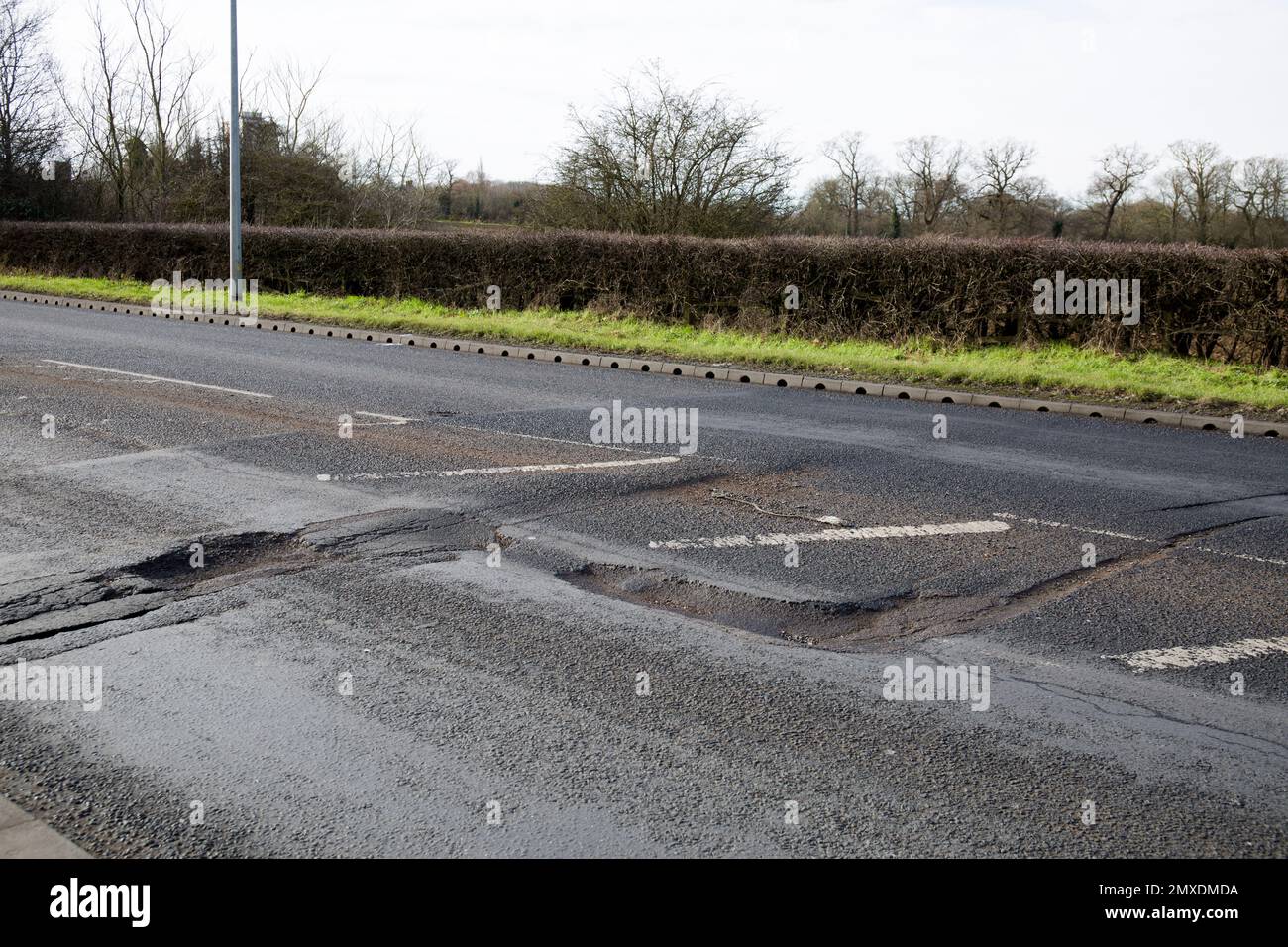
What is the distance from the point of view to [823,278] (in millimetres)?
19000

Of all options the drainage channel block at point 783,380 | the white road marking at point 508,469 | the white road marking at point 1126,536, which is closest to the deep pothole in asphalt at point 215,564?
the white road marking at point 508,469

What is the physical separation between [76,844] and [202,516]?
13.5 ft

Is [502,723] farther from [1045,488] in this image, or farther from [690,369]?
[690,369]

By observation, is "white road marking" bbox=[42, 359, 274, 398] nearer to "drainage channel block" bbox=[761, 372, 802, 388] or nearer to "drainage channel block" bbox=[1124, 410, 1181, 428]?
"drainage channel block" bbox=[761, 372, 802, 388]

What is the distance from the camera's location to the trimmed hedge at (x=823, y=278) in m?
15.7

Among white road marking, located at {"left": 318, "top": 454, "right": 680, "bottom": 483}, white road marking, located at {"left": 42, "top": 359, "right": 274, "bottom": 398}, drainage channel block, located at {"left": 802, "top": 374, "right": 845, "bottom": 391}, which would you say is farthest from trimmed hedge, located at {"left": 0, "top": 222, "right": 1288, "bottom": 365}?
white road marking, located at {"left": 318, "top": 454, "right": 680, "bottom": 483}

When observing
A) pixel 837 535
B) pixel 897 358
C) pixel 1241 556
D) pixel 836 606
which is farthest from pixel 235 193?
pixel 1241 556

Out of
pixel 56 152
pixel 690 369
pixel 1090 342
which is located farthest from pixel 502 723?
pixel 56 152

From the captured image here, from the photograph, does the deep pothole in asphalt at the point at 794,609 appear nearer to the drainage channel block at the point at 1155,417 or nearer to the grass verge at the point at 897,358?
the drainage channel block at the point at 1155,417

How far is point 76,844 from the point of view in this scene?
140 inches

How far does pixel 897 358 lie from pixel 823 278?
280 centimetres

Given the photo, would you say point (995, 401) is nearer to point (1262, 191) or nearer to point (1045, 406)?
point (1045, 406)

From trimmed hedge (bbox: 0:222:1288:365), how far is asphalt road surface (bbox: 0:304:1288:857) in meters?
6.07

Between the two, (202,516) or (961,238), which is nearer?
(202,516)
